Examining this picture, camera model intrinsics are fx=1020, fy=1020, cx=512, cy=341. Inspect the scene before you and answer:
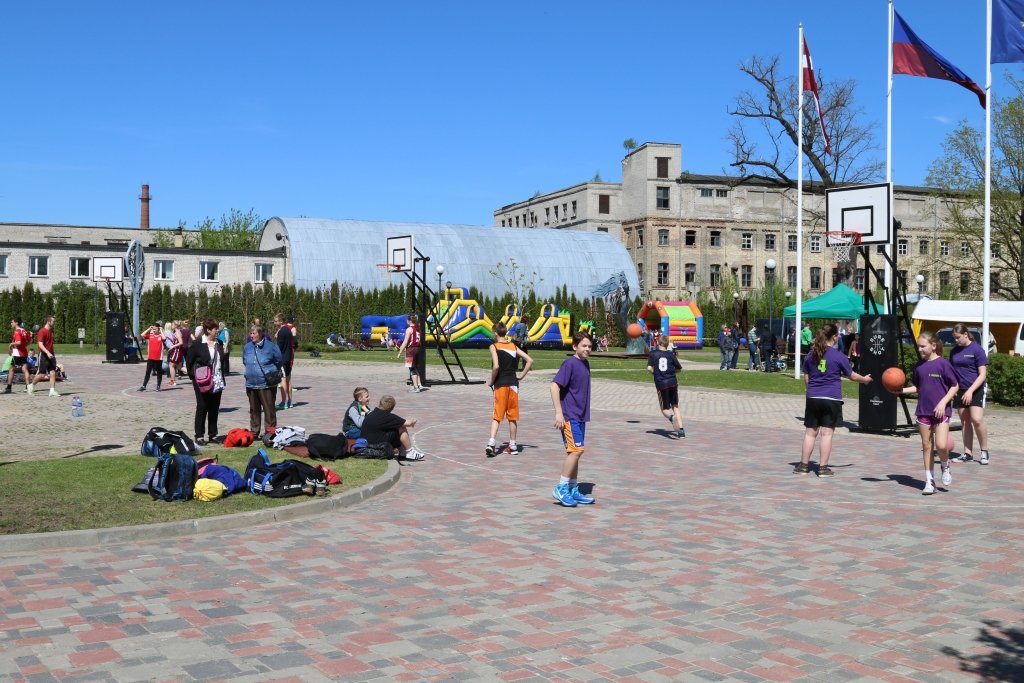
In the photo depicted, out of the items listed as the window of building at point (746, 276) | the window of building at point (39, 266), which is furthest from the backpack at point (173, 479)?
the window of building at point (746, 276)

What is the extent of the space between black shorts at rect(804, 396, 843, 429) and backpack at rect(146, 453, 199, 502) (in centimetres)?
718

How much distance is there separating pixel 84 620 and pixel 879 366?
14.2 metres

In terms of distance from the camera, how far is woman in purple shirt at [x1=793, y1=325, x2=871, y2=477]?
12.5m

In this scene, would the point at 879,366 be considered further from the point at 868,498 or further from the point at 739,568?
the point at 739,568

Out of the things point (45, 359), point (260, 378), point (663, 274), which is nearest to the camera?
point (260, 378)

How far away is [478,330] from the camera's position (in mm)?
59719

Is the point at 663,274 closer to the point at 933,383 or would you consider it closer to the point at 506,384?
the point at 506,384

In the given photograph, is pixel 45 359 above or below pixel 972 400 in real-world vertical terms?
above

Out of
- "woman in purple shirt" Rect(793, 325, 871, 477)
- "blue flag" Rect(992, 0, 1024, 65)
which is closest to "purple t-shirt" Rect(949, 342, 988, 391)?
"woman in purple shirt" Rect(793, 325, 871, 477)

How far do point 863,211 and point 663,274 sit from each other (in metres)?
61.7

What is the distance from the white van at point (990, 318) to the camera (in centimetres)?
3600

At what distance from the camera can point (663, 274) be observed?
82.5 meters

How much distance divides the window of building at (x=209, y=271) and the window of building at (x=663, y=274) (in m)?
34.6

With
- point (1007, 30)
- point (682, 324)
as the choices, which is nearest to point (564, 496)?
point (1007, 30)
